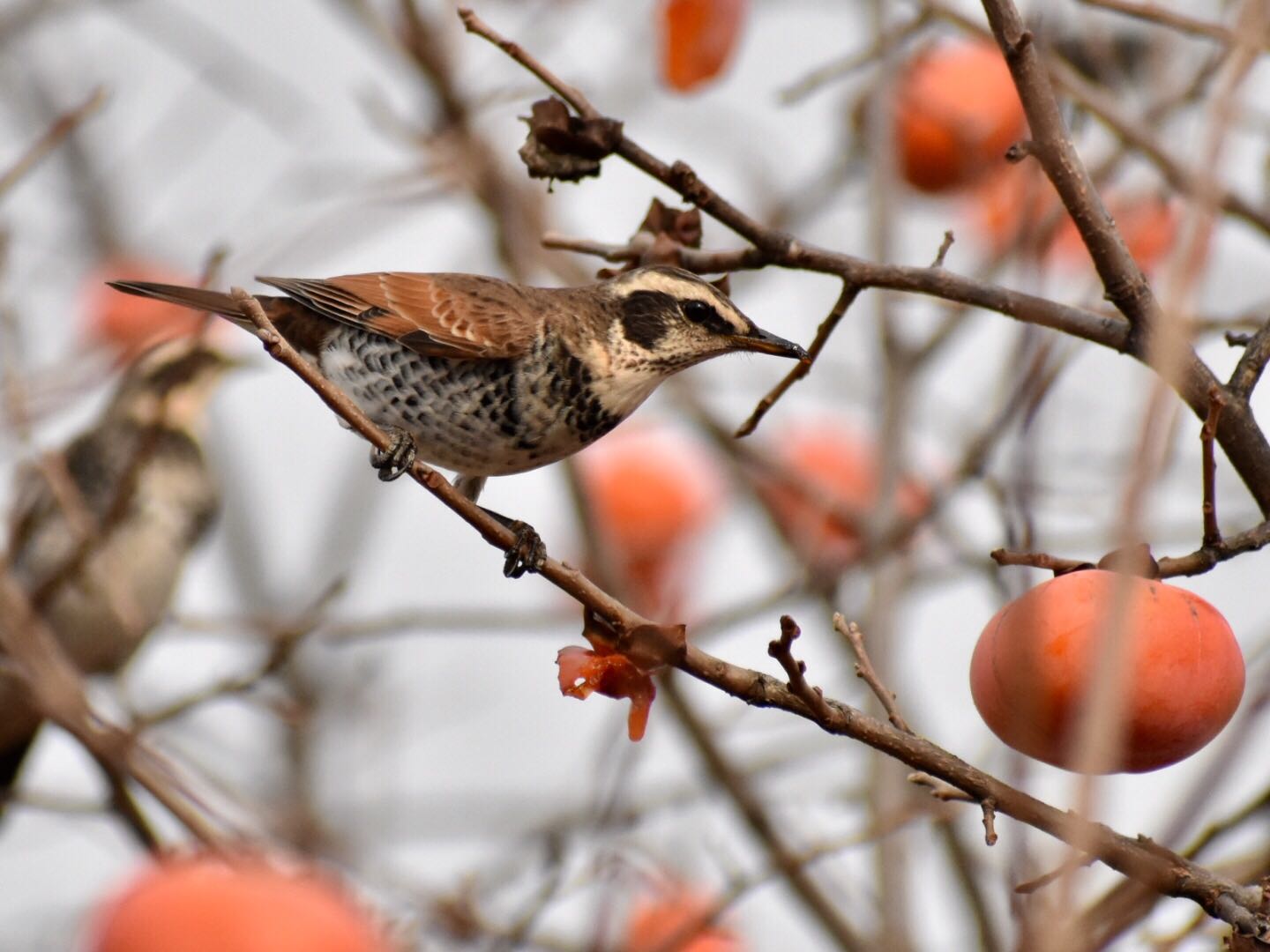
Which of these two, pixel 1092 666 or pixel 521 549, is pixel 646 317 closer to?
pixel 521 549

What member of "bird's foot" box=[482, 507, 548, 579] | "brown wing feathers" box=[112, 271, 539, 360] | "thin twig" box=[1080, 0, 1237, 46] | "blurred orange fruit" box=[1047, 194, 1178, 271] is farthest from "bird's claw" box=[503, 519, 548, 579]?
"blurred orange fruit" box=[1047, 194, 1178, 271]

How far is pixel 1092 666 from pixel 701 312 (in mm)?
2355

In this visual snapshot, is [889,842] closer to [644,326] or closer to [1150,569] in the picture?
[644,326]

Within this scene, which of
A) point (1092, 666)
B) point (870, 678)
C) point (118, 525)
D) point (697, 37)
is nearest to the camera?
point (1092, 666)

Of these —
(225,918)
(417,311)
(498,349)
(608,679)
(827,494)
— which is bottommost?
(225,918)

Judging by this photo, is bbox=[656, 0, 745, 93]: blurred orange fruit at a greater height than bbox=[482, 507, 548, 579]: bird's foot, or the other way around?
bbox=[656, 0, 745, 93]: blurred orange fruit

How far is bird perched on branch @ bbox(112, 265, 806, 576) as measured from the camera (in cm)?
445

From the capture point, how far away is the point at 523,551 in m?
3.97

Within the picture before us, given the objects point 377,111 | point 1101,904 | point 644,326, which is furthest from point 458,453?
point 377,111

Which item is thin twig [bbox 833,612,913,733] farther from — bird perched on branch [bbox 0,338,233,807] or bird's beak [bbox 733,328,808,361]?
bird perched on branch [bbox 0,338,233,807]

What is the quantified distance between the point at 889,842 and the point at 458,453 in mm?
1845

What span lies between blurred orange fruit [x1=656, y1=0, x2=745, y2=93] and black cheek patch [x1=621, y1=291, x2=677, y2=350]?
0.65 m

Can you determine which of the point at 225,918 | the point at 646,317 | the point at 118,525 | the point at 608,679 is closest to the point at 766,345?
the point at 646,317

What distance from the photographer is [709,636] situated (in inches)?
251
